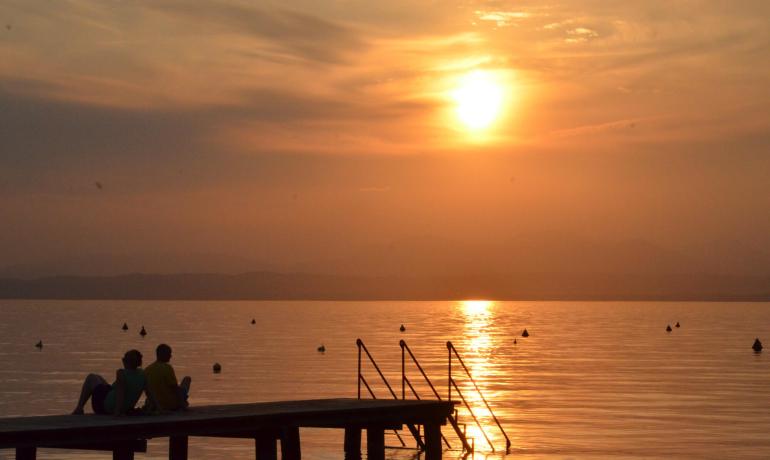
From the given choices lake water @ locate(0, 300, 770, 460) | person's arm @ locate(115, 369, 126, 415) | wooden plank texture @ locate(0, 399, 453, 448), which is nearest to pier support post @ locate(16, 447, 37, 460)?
wooden plank texture @ locate(0, 399, 453, 448)

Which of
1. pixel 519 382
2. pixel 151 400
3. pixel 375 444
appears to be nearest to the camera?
pixel 151 400

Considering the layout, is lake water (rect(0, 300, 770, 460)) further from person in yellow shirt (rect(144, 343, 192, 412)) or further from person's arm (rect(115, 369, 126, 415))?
person's arm (rect(115, 369, 126, 415))

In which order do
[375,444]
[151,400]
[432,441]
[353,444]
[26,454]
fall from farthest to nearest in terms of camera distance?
[353,444] → [432,441] → [375,444] → [151,400] → [26,454]

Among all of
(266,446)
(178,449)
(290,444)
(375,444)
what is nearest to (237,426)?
(266,446)

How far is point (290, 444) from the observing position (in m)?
28.0

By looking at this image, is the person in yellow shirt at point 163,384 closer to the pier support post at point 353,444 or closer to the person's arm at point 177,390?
the person's arm at point 177,390

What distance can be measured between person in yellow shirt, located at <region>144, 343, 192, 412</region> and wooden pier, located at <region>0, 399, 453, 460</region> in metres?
0.39

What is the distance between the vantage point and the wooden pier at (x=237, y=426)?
2188 centimetres

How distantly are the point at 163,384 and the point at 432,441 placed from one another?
9076 mm

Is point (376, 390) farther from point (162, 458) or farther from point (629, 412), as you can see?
point (162, 458)

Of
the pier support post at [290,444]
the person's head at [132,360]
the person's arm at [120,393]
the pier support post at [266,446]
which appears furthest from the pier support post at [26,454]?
the pier support post at [290,444]

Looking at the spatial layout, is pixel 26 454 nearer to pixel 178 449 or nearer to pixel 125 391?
pixel 125 391

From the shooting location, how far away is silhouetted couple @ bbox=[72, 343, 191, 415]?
24.1 metres

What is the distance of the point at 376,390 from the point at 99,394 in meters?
39.2
